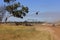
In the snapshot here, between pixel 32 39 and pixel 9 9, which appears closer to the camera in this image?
pixel 32 39

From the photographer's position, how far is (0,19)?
55750 millimetres

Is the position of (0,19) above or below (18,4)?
below

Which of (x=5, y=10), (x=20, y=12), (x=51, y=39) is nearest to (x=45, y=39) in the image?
(x=51, y=39)

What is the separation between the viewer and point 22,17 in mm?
50219

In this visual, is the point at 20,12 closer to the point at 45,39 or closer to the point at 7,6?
the point at 7,6

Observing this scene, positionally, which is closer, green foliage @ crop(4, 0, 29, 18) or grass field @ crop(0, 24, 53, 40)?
grass field @ crop(0, 24, 53, 40)

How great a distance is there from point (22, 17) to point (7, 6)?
4.93 meters

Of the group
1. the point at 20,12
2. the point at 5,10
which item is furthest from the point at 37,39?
the point at 5,10

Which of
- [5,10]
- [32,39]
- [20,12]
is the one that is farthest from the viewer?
[5,10]

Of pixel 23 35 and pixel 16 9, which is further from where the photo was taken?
pixel 16 9

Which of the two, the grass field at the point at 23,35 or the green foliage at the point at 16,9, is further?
the green foliage at the point at 16,9

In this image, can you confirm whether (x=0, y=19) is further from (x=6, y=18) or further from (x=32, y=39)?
(x=32, y=39)

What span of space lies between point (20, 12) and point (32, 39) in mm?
31813

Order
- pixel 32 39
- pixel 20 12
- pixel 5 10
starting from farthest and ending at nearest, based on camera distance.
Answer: pixel 5 10 → pixel 20 12 → pixel 32 39
